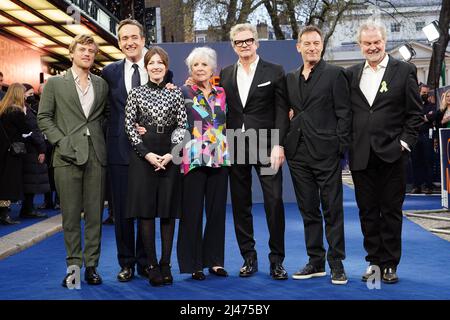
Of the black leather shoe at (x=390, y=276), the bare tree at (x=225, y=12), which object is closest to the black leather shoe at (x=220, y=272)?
the black leather shoe at (x=390, y=276)

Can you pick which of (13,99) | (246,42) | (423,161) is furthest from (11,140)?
(423,161)

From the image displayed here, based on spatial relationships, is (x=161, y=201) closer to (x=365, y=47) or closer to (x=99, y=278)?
(x=99, y=278)

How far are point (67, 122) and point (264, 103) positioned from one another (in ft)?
5.15

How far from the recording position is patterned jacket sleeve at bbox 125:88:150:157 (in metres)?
4.85

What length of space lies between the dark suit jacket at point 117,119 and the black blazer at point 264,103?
2.89ft

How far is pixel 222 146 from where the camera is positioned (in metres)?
5.12

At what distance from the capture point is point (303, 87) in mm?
5062

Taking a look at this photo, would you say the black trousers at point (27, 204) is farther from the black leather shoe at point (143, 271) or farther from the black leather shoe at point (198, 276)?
the black leather shoe at point (198, 276)

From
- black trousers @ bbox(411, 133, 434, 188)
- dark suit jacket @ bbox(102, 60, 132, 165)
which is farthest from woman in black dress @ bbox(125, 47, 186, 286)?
black trousers @ bbox(411, 133, 434, 188)

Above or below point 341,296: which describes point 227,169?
above

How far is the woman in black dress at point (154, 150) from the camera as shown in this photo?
192 inches

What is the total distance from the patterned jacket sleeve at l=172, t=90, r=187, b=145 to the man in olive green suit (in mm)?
613
